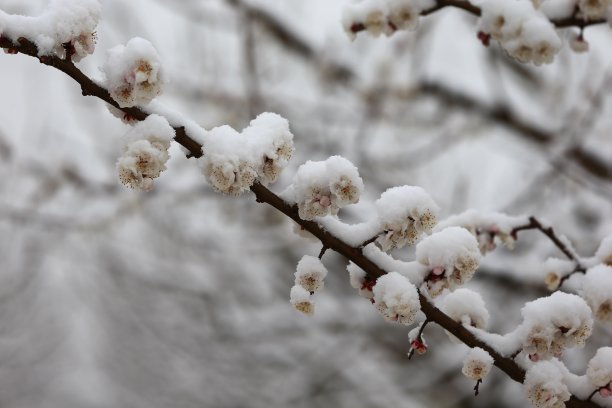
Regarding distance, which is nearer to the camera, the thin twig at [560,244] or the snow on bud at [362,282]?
the snow on bud at [362,282]

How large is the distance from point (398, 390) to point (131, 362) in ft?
18.4

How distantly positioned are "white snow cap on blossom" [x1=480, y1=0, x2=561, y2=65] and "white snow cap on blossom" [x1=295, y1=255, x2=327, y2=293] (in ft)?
3.12

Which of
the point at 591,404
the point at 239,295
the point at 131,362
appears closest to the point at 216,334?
the point at 239,295

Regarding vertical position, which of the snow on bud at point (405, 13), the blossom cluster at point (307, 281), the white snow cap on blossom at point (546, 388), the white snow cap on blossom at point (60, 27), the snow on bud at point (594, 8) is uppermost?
the snow on bud at point (405, 13)

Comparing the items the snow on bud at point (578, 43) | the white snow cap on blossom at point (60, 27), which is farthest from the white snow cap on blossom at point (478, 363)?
the snow on bud at point (578, 43)

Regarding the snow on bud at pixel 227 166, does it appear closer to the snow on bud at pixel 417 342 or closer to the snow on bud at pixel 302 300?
the snow on bud at pixel 302 300

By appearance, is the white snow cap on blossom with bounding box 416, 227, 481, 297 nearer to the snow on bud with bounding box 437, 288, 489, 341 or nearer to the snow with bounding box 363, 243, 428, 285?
the snow with bounding box 363, 243, 428, 285

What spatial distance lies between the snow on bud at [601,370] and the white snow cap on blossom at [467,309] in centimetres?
27

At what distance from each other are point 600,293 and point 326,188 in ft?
2.53

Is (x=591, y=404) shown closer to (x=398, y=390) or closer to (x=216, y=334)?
(x=398, y=390)

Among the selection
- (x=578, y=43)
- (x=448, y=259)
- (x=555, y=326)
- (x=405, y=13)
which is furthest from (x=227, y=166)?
(x=578, y=43)

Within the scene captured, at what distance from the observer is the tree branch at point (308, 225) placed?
1.21m

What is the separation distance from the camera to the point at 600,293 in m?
1.53

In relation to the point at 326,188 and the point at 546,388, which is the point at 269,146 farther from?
the point at 546,388
